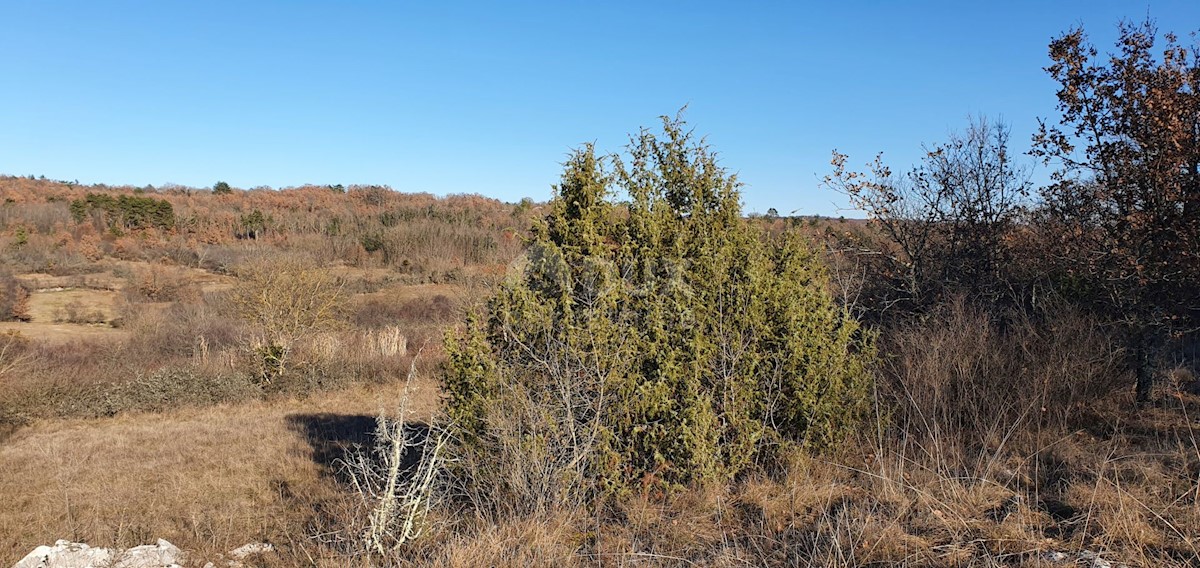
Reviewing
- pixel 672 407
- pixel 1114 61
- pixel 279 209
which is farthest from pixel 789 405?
pixel 279 209

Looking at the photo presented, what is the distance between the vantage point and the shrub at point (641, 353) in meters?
5.03

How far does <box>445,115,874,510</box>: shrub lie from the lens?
16.5 ft

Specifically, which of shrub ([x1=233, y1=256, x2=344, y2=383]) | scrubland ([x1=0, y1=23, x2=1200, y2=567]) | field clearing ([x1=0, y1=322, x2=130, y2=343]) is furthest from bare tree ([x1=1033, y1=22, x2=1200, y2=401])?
field clearing ([x1=0, y1=322, x2=130, y2=343])

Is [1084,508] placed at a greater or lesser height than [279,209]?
lesser

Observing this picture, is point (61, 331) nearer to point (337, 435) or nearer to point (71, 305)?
point (71, 305)

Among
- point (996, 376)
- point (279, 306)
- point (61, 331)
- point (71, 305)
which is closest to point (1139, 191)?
point (996, 376)

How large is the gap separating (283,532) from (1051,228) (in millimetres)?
9654

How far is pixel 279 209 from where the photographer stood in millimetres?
61531

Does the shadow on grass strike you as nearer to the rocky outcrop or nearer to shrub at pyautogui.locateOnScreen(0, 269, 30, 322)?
the rocky outcrop

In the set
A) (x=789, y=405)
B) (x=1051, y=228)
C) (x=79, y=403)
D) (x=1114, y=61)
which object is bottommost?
(x=79, y=403)

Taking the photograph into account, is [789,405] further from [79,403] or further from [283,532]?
[79,403]

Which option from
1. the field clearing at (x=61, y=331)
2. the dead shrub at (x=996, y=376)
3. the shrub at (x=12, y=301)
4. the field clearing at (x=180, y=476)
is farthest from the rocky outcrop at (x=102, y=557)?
the shrub at (x=12, y=301)

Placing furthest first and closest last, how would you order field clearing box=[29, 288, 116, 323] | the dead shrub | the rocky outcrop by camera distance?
field clearing box=[29, 288, 116, 323] < the dead shrub < the rocky outcrop

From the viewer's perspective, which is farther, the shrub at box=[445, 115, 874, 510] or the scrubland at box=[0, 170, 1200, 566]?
the shrub at box=[445, 115, 874, 510]
